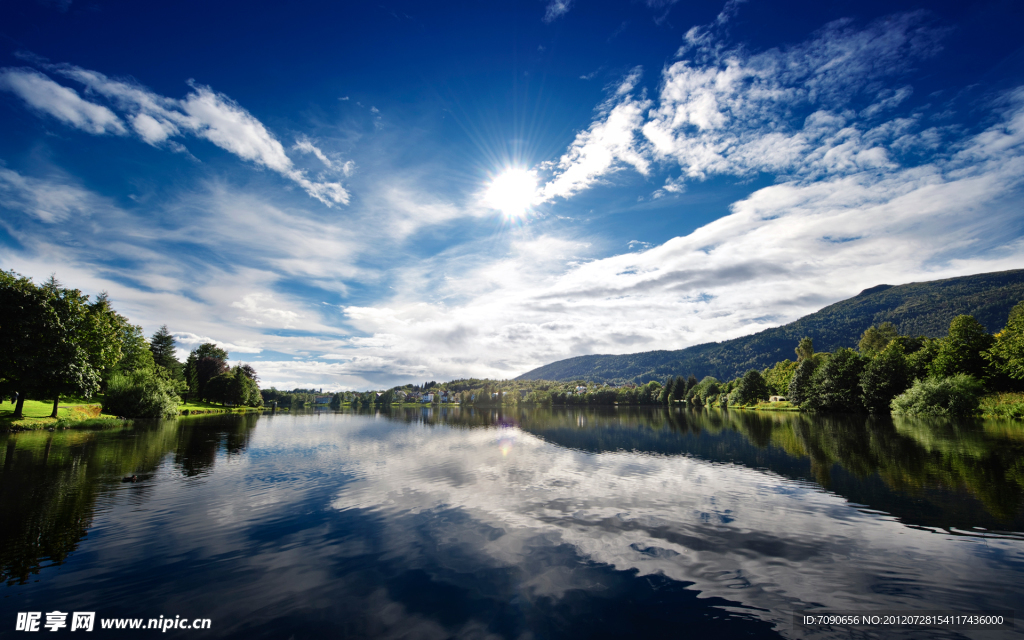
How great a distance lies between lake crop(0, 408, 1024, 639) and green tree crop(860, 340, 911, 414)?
199 feet

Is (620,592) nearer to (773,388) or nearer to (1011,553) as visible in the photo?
(1011,553)

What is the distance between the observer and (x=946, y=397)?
5875cm

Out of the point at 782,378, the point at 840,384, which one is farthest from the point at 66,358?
the point at 782,378

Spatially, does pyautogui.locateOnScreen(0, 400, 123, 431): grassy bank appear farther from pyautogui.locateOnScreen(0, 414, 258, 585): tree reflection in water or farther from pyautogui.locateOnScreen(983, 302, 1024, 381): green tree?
pyautogui.locateOnScreen(983, 302, 1024, 381): green tree

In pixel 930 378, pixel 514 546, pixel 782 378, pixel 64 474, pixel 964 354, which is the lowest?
pixel 514 546

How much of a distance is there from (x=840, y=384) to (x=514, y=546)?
102m

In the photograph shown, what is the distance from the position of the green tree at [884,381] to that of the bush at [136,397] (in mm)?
128604

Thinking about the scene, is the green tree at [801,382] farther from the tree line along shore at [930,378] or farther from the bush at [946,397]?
the bush at [946,397]

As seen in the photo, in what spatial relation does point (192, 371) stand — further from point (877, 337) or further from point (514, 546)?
point (877, 337)

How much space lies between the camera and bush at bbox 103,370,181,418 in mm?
60906

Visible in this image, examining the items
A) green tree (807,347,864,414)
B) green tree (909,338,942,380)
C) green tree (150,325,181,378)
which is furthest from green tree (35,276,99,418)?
green tree (909,338,942,380)

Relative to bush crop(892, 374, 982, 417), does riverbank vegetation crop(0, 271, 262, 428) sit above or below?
above

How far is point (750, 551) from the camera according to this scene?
13.1m

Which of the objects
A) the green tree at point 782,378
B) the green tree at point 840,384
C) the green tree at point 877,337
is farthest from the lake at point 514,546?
the green tree at point 877,337
